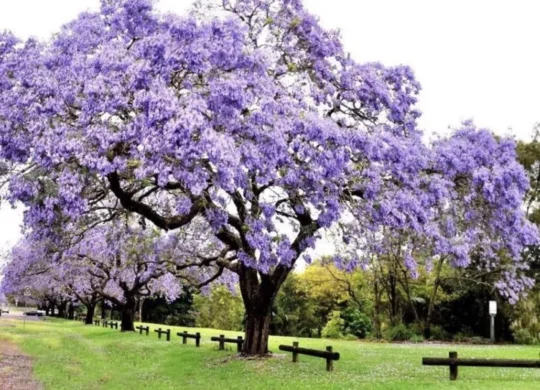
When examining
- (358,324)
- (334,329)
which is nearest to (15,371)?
(334,329)

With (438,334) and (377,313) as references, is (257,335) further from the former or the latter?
(377,313)

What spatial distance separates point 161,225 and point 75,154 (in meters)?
4.75

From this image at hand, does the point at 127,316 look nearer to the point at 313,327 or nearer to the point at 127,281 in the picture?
the point at 127,281

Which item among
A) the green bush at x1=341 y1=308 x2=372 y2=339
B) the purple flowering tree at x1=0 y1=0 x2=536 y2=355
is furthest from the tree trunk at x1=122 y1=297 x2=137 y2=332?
the purple flowering tree at x1=0 y1=0 x2=536 y2=355

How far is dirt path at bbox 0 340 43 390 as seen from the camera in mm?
20703

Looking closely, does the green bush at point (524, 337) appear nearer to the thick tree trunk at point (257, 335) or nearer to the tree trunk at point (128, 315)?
the thick tree trunk at point (257, 335)

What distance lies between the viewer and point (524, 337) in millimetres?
41031

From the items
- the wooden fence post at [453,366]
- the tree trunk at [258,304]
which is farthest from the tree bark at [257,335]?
the wooden fence post at [453,366]

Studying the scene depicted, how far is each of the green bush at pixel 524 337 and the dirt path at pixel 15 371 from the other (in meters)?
27.2

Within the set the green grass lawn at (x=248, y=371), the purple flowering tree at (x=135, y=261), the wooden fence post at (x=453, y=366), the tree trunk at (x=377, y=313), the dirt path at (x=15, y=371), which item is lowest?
the dirt path at (x=15, y=371)

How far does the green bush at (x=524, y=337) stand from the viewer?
40.8 metres

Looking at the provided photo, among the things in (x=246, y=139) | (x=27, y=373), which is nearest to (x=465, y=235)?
(x=246, y=139)

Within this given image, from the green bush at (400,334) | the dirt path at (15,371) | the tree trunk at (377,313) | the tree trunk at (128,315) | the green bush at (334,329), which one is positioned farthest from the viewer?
the green bush at (334,329)

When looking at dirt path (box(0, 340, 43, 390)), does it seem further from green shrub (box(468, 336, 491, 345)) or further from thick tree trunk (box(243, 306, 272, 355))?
green shrub (box(468, 336, 491, 345))
